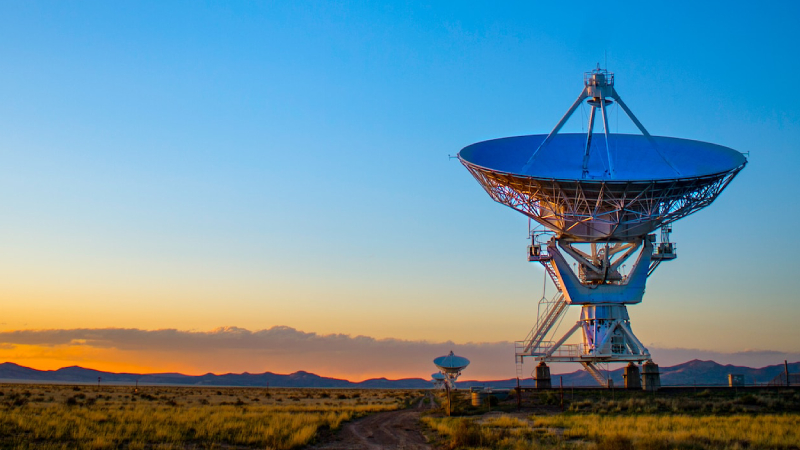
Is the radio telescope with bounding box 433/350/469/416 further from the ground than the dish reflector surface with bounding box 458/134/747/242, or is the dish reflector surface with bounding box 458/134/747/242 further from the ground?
the dish reflector surface with bounding box 458/134/747/242

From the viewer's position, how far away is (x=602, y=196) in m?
36.5

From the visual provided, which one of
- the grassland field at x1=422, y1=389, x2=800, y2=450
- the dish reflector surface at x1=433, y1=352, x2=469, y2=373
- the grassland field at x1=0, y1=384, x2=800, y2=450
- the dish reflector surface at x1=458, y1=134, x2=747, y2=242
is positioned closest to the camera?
the grassland field at x1=422, y1=389, x2=800, y2=450

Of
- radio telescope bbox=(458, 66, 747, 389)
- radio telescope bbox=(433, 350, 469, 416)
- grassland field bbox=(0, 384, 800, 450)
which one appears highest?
radio telescope bbox=(458, 66, 747, 389)

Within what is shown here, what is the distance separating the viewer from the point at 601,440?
62.0 feet

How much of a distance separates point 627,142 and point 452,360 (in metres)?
20.2

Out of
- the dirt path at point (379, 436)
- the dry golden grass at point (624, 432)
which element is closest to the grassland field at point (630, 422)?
the dry golden grass at point (624, 432)

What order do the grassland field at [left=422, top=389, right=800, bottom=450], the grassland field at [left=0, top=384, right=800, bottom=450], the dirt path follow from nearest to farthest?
the grassland field at [left=422, top=389, right=800, bottom=450]
the grassland field at [left=0, top=384, right=800, bottom=450]
the dirt path

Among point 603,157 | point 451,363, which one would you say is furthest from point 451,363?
point 603,157

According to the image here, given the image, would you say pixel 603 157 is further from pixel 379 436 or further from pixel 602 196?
pixel 379 436

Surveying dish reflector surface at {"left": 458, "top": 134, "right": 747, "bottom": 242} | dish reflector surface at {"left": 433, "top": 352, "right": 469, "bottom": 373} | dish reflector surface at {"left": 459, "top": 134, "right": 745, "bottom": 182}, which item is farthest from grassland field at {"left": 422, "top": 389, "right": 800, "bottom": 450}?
dish reflector surface at {"left": 433, "top": 352, "right": 469, "bottom": 373}

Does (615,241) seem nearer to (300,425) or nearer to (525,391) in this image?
(525,391)

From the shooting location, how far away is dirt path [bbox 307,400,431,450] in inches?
792

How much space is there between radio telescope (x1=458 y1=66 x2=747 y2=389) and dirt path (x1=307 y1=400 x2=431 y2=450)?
13528 millimetres

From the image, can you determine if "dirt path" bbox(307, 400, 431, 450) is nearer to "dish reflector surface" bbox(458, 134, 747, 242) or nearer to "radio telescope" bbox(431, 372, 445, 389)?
"dish reflector surface" bbox(458, 134, 747, 242)
